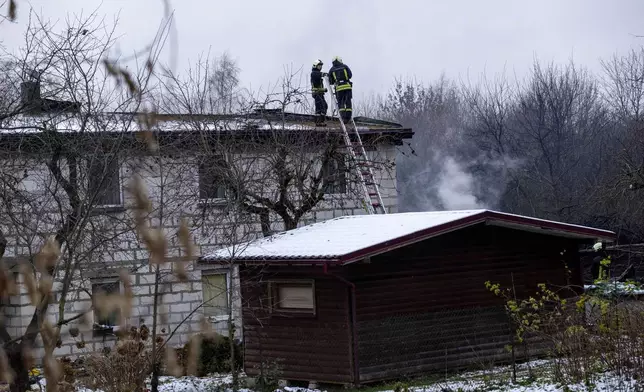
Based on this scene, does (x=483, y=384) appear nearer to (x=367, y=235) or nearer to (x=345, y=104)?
(x=367, y=235)

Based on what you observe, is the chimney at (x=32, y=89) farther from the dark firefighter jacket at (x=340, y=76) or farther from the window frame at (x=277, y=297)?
the dark firefighter jacket at (x=340, y=76)

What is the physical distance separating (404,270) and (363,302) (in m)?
1.16

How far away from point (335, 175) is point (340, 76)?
375 centimetres

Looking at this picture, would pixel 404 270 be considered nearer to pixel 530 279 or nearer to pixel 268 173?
pixel 530 279

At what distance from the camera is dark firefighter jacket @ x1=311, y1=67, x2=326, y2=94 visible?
24922 millimetres

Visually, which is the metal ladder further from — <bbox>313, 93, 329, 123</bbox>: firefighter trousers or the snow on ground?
the snow on ground

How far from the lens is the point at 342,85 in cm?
2470

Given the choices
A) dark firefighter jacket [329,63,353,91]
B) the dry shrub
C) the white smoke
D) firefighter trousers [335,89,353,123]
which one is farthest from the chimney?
the white smoke

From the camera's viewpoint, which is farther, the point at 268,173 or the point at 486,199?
the point at 486,199

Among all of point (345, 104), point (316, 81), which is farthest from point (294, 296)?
point (316, 81)

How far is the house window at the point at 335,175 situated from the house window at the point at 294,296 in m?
5.07

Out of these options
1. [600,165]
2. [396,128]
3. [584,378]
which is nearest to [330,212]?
[396,128]

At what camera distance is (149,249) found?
8.21 ft

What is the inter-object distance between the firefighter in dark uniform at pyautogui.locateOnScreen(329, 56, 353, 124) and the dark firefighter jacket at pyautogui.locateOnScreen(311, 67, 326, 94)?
318mm
